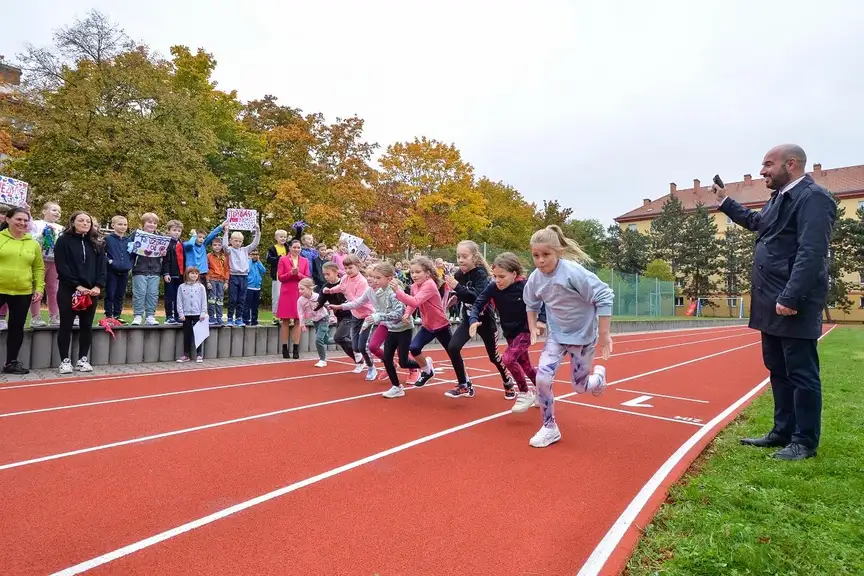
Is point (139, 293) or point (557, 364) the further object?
point (139, 293)

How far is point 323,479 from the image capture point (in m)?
4.14

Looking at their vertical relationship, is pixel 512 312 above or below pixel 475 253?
below

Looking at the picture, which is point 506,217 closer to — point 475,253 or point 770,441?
point 475,253

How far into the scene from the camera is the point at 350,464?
4.49 meters

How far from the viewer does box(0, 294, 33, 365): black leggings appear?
7941 mm

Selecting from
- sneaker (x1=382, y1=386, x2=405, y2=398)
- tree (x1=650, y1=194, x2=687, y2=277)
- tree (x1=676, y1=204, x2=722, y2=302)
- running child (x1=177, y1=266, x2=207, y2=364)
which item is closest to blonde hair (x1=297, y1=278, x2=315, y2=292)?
running child (x1=177, y1=266, x2=207, y2=364)

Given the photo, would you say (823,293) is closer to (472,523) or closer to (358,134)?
(472,523)

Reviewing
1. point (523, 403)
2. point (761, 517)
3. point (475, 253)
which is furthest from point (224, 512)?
point (475, 253)

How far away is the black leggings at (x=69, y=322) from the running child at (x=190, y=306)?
1.55 metres

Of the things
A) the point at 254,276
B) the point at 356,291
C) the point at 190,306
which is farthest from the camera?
the point at 254,276

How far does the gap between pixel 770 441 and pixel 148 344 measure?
31.3 feet

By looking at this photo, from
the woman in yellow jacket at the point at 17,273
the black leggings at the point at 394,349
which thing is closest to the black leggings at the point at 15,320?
the woman in yellow jacket at the point at 17,273

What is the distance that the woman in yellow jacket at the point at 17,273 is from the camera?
7836 millimetres

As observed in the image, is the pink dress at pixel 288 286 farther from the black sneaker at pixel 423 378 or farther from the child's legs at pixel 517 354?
the child's legs at pixel 517 354
